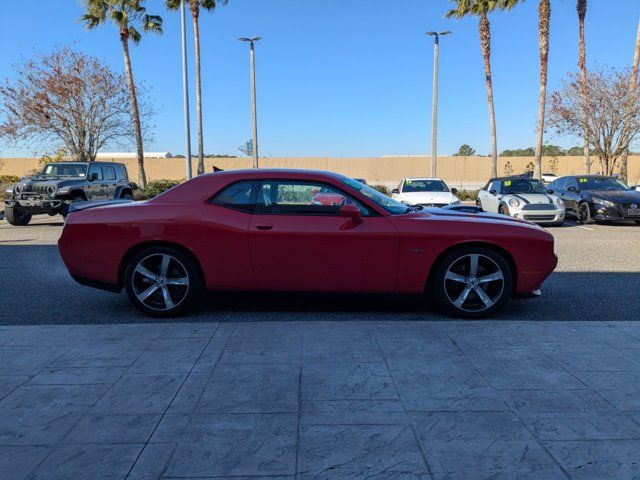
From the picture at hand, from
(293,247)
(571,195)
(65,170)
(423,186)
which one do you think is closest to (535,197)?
(571,195)

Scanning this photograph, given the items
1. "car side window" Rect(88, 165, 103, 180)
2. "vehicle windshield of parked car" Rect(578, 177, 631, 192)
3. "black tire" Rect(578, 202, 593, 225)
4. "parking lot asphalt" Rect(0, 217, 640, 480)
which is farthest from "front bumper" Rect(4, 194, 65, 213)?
"vehicle windshield of parked car" Rect(578, 177, 631, 192)

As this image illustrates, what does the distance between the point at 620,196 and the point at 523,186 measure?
257cm

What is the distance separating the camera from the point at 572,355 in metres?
4.02

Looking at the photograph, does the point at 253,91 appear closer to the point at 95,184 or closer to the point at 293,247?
the point at 95,184

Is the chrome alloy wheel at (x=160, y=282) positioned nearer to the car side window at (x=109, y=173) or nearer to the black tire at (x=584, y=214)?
the car side window at (x=109, y=173)

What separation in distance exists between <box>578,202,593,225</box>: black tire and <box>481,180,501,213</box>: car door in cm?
245

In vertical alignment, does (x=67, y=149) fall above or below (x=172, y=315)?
above

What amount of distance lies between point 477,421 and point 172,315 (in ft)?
10.8

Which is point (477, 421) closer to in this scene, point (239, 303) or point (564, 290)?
point (239, 303)

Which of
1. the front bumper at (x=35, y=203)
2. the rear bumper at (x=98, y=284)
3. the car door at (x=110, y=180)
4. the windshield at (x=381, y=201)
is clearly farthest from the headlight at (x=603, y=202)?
the front bumper at (x=35, y=203)

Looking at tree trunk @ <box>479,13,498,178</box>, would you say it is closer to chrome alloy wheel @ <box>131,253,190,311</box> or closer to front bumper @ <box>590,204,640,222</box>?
front bumper @ <box>590,204,640,222</box>

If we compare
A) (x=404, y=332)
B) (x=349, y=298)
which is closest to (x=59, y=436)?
(x=404, y=332)

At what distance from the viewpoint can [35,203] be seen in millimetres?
14320

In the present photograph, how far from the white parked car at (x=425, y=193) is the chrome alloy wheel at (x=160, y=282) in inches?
354
